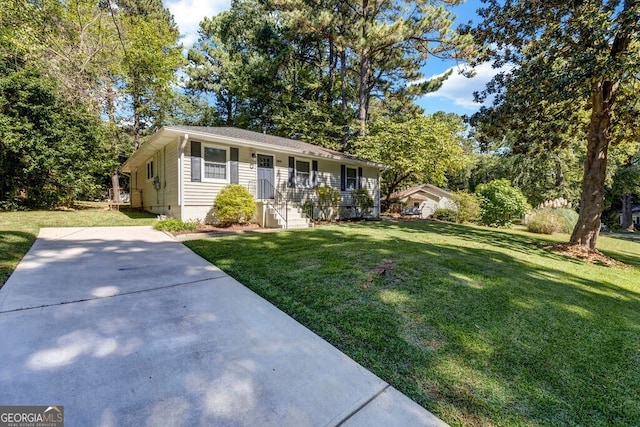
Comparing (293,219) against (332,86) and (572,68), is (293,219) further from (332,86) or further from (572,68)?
(332,86)

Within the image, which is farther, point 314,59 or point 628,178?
point 628,178

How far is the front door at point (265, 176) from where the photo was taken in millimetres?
10719

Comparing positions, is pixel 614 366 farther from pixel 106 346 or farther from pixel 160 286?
pixel 160 286

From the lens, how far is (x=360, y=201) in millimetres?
13617

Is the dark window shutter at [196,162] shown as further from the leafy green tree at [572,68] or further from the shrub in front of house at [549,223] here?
the shrub in front of house at [549,223]

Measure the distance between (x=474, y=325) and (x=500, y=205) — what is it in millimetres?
14238

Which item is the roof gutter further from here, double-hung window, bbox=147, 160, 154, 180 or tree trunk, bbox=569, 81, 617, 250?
tree trunk, bbox=569, 81, 617, 250

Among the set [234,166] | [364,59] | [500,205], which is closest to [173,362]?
[234,166]

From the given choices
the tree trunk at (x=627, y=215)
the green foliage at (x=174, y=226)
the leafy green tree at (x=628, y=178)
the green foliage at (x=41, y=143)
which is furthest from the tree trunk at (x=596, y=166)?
the tree trunk at (x=627, y=215)

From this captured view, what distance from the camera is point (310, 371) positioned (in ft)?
6.63

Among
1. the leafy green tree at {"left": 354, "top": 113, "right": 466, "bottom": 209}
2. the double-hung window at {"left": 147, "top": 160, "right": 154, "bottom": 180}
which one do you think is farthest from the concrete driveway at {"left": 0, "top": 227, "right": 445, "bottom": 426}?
the leafy green tree at {"left": 354, "top": 113, "right": 466, "bottom": 209}

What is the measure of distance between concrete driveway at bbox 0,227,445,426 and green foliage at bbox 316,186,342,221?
28.7 feet

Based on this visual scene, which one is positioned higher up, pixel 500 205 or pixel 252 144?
pixel 252 144

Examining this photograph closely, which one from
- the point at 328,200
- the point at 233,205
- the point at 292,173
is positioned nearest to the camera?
the point at 233,205
